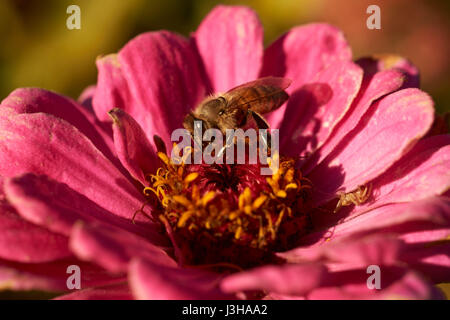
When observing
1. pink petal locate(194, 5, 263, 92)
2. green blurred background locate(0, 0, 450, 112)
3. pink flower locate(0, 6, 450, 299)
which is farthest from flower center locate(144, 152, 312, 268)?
green blurred background locate(0, 0, 450, 112)

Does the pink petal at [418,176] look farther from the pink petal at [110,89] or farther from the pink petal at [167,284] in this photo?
the pink petal at [110,89]

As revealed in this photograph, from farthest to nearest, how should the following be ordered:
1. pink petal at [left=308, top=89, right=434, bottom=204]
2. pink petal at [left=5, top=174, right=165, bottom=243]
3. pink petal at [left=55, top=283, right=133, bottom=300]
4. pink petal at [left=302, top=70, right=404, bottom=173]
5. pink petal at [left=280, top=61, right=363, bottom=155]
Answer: pink petal at [left=280, top=61, right=363, bottom=155] < pink petal at [left=302, top=70, right=404, bottom=173] < pink petal at [left=308, top=89, right=434, bottom=204] < pink petal at [left=55, top=283, right=133, bottom=300] < pink petal at [left=5, top=174, right=165, bottom=243]

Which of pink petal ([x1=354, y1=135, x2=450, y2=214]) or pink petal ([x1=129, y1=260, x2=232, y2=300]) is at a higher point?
pink petal ([x1=354, y1=135, x2=450, y2=214])

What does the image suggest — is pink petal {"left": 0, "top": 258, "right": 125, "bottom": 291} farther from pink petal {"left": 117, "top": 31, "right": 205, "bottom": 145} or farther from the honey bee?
pink petal {"left": 117, "top": 31, "right": 205, "bottom": 145}

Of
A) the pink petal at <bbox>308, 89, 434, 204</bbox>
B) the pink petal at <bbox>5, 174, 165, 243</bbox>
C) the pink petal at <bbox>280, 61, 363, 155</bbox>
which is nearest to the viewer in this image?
the pink petal at <bbox>5, 174, 165, 243</bbox>

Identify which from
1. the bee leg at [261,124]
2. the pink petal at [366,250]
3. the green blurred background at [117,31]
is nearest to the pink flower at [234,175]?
the pink petal at [366,250]

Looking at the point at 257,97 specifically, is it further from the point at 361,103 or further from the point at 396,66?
the point at 396,66
